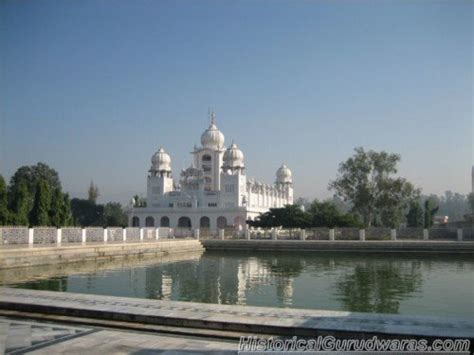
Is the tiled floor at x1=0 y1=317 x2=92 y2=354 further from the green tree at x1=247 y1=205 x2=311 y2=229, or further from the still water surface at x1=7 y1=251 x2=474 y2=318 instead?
the green tree at x1=247 y1=205 x2=311 y2=229

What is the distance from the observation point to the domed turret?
60906 mm

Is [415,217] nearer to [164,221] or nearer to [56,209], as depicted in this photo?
[164,221]

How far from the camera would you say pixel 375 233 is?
34.7 m

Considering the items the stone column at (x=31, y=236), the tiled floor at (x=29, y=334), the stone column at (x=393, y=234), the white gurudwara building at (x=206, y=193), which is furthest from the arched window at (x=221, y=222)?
the tiled floor at (x=29, y=334)

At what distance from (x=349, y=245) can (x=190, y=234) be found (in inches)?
514

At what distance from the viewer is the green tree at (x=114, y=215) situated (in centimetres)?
6536

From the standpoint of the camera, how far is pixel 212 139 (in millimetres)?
60938

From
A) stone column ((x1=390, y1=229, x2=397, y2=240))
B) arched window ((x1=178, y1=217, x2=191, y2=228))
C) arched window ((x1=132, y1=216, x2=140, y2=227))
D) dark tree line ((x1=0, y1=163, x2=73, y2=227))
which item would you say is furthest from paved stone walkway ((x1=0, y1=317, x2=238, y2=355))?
arched window ((x1=132, y1=216, x2=140, y2=227))

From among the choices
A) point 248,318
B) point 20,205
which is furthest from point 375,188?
point 248,318

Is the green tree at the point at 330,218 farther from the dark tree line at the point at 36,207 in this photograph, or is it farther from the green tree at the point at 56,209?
the green tree at the point at 56,209

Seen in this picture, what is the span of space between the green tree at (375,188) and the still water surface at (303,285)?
2459cm

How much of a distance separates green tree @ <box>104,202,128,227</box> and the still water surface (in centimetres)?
4387

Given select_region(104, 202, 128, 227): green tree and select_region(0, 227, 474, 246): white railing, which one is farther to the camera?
select_region(104, 202, 128, 227): green tree

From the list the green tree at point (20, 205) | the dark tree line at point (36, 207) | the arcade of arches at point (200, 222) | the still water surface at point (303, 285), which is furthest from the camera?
the arcade of arches at point (200, 222)
